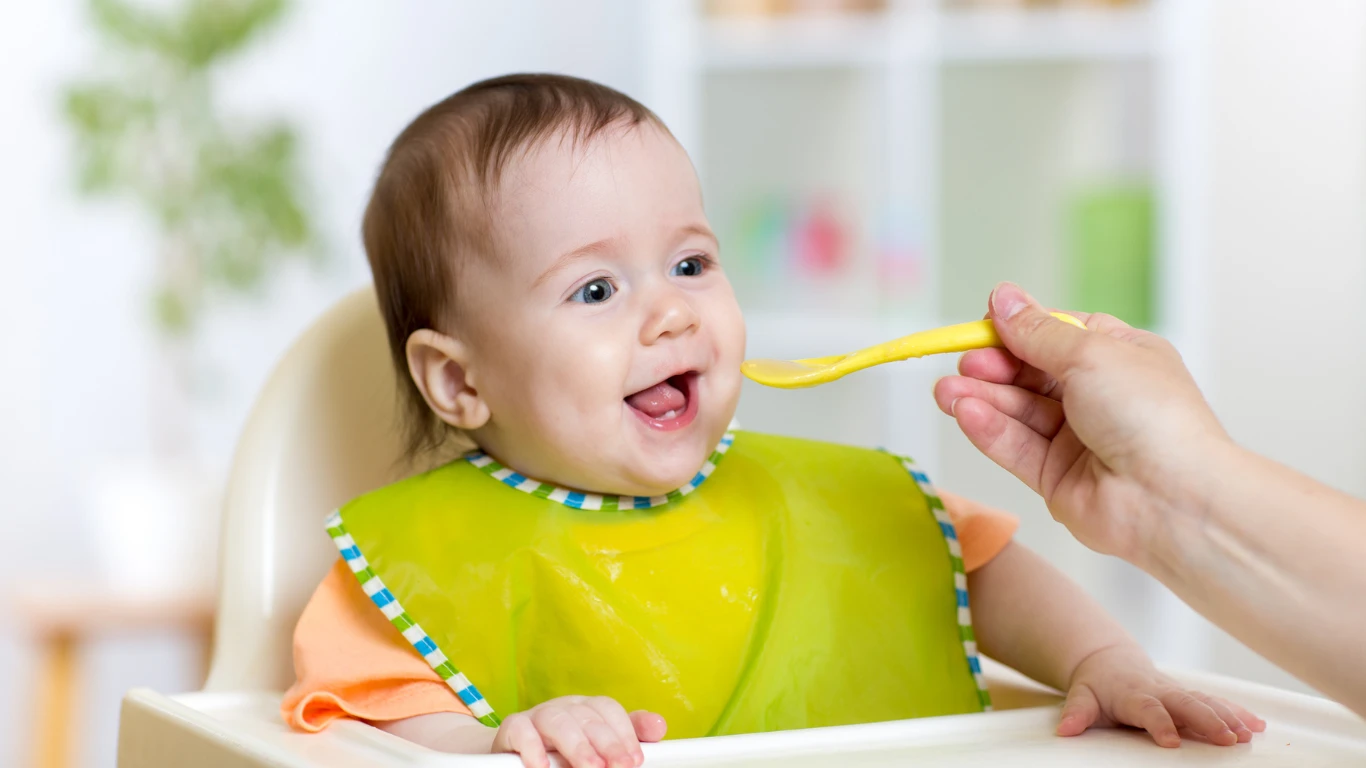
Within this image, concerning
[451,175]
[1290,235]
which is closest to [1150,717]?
[451,175]

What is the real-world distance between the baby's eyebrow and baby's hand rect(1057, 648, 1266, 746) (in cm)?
38

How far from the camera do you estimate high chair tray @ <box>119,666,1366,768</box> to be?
0.65 metres

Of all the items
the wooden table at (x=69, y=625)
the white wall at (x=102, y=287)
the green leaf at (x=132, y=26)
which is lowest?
the wooden table at (x=69, y=625)

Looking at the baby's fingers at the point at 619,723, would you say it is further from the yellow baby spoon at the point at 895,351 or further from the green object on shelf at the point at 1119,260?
the green object on shelf at the point at 1119,260

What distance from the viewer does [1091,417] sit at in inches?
25.3

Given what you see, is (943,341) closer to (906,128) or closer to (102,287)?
(906,128)

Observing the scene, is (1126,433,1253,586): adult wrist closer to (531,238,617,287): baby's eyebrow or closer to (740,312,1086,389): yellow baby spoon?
(740,312,1086,389): yellow baby spoon

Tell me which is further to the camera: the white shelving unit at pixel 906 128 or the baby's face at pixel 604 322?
the white shelving unit at pixel 906 128

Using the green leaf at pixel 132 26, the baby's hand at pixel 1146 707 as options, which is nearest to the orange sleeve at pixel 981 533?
the baby's hand at pixel 1146 707

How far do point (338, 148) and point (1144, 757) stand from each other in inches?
97.7

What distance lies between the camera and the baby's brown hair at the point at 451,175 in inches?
34.8

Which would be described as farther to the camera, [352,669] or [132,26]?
[132,26]

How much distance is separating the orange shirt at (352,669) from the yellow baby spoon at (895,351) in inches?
10.4

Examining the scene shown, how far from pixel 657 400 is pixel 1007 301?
0.79ft
